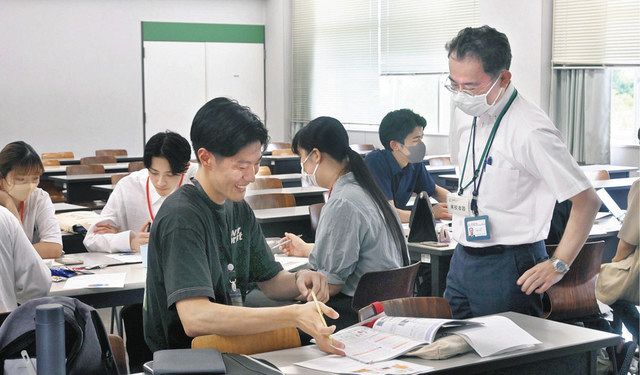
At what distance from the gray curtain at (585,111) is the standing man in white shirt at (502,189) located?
228 inches

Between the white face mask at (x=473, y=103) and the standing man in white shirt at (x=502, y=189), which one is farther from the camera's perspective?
the white face mask at (x=473, y=103)

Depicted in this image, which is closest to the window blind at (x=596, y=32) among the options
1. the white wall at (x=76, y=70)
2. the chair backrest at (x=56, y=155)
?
the chair backrest at (x=56, y=155)

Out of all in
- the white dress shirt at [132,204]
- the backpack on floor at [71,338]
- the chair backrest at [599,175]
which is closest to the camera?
the backpack on floor at [71,338]

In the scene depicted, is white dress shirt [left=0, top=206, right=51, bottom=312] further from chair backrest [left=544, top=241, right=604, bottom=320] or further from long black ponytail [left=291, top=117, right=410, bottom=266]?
chair backrest [left=544, top=241, right=604, bottom=320]

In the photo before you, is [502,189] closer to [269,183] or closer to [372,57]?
[269,183]

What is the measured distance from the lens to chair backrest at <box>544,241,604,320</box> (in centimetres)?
391

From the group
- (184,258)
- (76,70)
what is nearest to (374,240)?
(184,258)

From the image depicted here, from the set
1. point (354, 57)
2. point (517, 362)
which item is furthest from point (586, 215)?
point (354, 57)

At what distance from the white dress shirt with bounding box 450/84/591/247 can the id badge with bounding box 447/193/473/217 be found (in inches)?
1.3

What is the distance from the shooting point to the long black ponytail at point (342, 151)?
334cm

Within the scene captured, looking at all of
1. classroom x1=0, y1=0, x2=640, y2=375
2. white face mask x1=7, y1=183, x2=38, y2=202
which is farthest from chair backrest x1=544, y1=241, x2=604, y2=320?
white face mask x1=7, y1=183, x2=38, y2=202

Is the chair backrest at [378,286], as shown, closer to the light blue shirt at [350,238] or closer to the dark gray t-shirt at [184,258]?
the light blue shirt at [350,238]

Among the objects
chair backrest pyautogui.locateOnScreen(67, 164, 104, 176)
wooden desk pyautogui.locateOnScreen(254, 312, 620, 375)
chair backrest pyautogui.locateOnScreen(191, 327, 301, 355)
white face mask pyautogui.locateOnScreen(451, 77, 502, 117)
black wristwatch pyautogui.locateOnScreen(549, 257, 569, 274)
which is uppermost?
white face mask pyautogui.locateOnScreen(451, 77, 502, 117)

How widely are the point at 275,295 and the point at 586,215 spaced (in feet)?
3.44
